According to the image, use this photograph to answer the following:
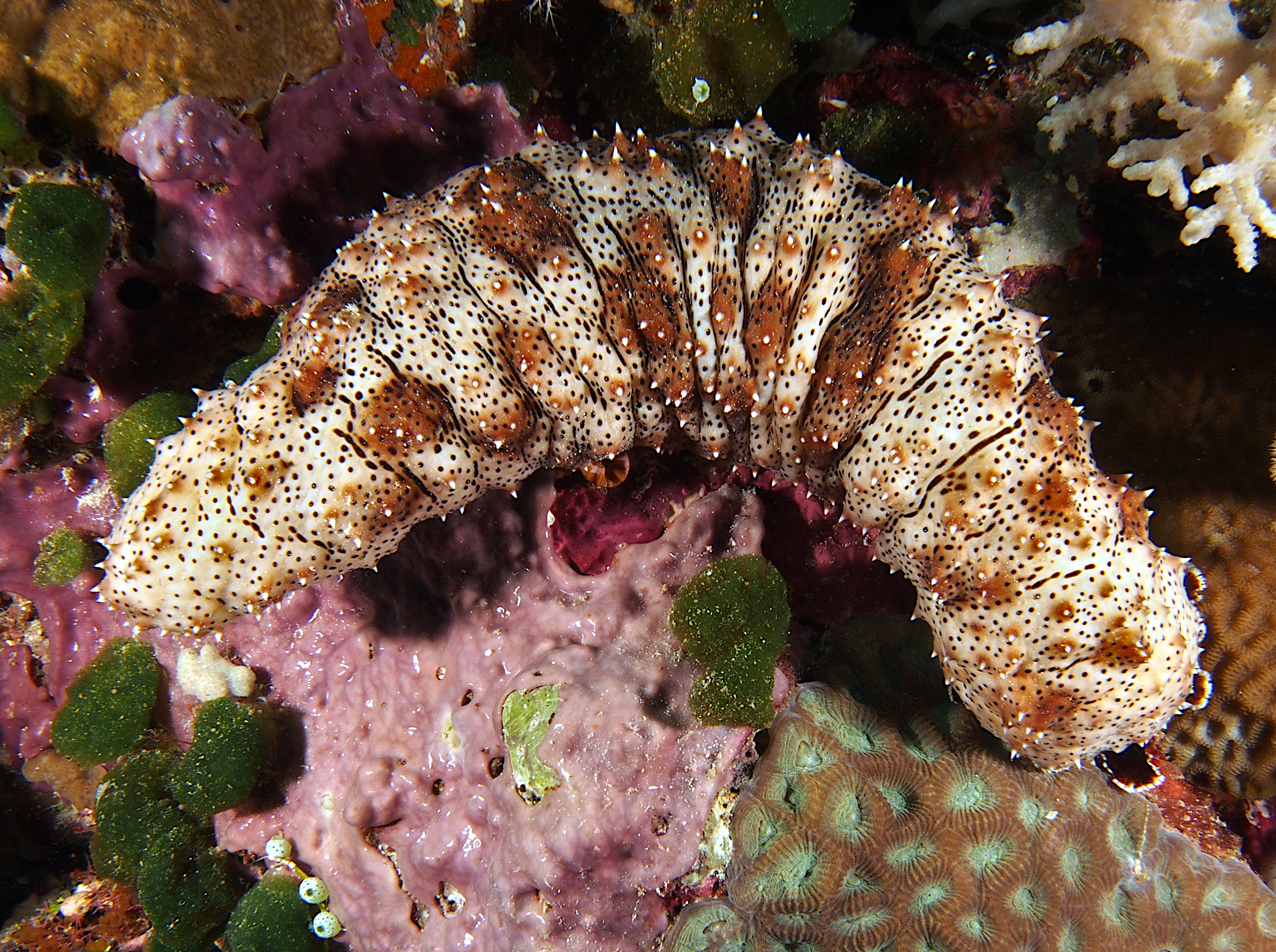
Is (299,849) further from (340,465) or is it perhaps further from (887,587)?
(887,587)

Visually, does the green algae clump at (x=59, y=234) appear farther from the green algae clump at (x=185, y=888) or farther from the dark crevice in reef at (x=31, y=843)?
the dark crevice in reef at (x=31, y=843)

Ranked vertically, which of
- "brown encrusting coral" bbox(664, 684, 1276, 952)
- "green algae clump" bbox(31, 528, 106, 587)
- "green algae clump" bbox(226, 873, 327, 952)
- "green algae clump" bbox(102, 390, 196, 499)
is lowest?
"brown encrusting coral" bbox(664, 684, 1276, 952)

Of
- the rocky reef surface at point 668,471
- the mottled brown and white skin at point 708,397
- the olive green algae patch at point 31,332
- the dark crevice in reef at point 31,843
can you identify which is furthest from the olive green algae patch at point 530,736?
the dark crevice in reef at point 31,843

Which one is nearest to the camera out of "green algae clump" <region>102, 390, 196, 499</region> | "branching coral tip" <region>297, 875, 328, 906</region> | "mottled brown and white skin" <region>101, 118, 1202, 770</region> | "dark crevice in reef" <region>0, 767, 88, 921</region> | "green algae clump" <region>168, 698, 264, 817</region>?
"mottled brown and white skin" <region>101, 118, 1202, 770</region>

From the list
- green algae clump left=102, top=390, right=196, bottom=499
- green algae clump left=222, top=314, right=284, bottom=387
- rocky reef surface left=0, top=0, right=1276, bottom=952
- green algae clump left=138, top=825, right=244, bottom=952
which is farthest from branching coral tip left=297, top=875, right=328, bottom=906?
green algae clump left=222, top=314, right=284, bottom=387

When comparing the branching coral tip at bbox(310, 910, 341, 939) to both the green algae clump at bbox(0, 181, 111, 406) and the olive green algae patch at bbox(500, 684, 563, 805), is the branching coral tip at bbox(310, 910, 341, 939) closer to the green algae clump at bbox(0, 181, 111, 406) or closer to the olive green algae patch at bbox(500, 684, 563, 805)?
the olive green algae patch at bbox(500, 684, 563, 805)

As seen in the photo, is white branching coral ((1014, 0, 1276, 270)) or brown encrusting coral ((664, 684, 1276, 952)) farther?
brown encrusting coral ((664, 684, 1276, 952))

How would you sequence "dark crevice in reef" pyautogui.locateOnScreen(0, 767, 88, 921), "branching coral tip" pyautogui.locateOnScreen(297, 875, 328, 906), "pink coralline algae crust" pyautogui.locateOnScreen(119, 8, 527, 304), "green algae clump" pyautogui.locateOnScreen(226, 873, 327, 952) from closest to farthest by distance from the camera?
"pink coralline algae crust" pyautogui.locateOnScreen(119, 8, 527, 304)
"green algae clump" pyautogui.locateOnScreen(226, 873, 327, 952)
"branching coral tip" pyautogui.locateOnScreen(297, 875, 328, 906)
"dark crevice in reef" pyautogui.locateOnScreen(0, 767, 88, 921)
